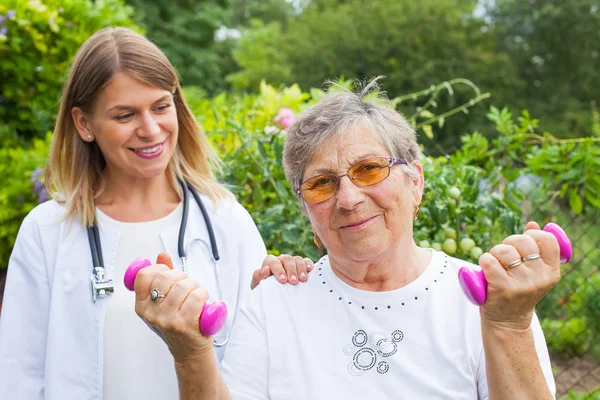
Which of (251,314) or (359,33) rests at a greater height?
(359,33)

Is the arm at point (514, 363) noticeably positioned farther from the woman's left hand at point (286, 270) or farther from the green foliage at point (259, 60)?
the green foliage at point (259, 60)

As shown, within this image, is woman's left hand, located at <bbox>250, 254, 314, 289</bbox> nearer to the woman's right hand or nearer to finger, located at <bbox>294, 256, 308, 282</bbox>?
finger, located at <bbox>294, 256, 308, 282</bbox>

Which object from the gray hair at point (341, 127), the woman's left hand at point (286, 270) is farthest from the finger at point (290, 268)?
the gray hair at point (341, 127)

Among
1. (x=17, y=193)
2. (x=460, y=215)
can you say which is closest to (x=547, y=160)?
(x=460, y=215)

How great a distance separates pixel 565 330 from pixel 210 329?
421 cm

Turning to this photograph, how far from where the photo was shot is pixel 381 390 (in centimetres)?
189

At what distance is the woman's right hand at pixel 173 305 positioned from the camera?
1.62 meters

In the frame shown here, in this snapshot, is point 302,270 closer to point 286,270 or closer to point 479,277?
point 286,270

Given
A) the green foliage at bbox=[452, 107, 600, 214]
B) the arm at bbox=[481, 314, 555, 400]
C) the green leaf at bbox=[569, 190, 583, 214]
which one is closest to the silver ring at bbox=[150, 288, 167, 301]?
the arm at bbox=[481, 314, 555, 400]

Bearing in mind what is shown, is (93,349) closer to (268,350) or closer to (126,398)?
(126,398)

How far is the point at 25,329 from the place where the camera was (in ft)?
7.77

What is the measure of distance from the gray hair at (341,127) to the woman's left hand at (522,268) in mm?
521

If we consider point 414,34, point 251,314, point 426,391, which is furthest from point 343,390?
point 414,34

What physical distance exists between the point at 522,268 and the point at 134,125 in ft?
4.80
